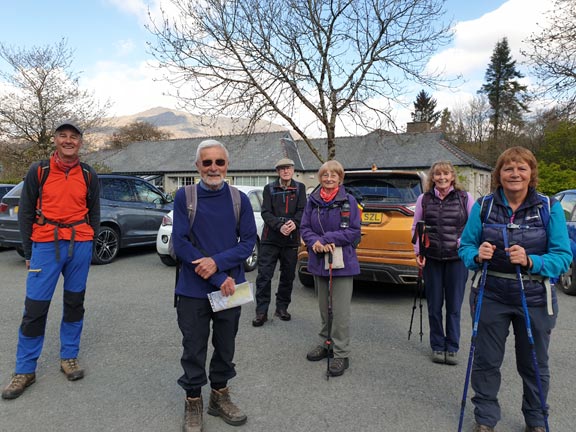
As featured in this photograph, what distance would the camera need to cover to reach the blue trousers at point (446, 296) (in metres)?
3.81

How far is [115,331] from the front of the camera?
458 centimetres

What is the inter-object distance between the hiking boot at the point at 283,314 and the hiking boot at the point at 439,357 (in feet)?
5.86

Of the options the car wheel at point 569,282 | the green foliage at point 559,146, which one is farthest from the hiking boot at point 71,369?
the green foliage at point 559,146

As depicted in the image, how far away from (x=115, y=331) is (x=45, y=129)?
19422 millimetres

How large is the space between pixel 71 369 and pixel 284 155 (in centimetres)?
3266

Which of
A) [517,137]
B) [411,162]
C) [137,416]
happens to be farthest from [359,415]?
[517,137]

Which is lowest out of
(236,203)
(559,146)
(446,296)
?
(446,296)

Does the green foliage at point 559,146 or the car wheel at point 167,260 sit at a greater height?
the green foliage at point 559,146

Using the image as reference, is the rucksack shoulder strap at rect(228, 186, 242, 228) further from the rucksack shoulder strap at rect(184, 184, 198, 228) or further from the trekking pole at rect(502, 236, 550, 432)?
the trekking pole at rect(502, 236, 550, 432)

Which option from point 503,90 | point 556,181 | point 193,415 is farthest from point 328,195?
point 503,90

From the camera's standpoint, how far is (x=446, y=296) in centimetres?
391

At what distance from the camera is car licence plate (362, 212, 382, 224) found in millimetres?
5297

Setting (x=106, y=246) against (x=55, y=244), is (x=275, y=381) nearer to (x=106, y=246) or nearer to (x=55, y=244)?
(x=55, y=244)

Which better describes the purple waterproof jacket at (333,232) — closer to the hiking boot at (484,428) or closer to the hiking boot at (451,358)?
the hiking boot at (451,358)
